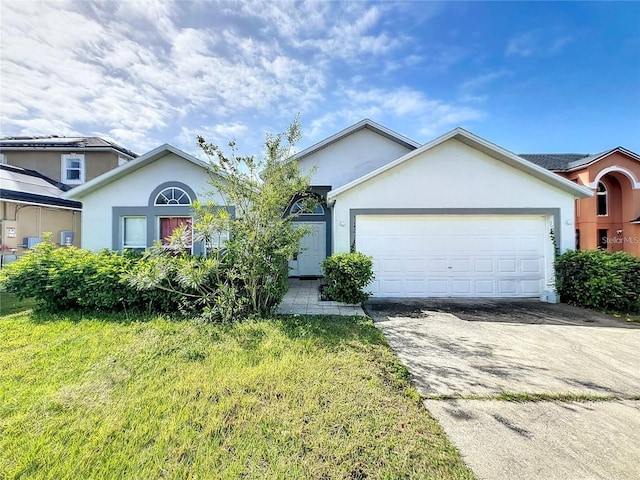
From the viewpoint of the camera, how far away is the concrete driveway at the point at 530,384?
263 centimetres

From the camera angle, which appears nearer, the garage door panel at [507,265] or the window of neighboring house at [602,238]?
the garage door panel at [507,265]

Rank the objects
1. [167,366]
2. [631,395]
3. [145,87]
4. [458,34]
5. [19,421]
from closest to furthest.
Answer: [19,421], [631,395], [167,366], [458,34], [145,87]

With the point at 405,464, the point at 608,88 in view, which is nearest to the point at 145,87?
the point at 405,464

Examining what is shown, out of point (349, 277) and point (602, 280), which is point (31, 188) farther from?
point (602, 280)

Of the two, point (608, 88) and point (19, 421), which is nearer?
point (19, 421)

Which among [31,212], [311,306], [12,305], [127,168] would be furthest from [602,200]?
[31,212]

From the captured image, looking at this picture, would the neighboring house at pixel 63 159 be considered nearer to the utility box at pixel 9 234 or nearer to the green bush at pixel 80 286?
the utility box at pixel 9 234

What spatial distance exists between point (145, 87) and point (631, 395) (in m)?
13.9

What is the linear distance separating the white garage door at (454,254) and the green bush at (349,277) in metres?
1.17

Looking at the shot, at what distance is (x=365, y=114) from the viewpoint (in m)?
12.9

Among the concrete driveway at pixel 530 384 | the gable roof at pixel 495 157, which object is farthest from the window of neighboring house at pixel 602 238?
the concrete driveway at pixel 530 384

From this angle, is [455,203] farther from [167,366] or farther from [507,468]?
[167,366]

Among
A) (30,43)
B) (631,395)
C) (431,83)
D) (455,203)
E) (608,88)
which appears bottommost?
(631,395)

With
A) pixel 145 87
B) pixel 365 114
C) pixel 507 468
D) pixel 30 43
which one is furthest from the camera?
pixel 365 114
